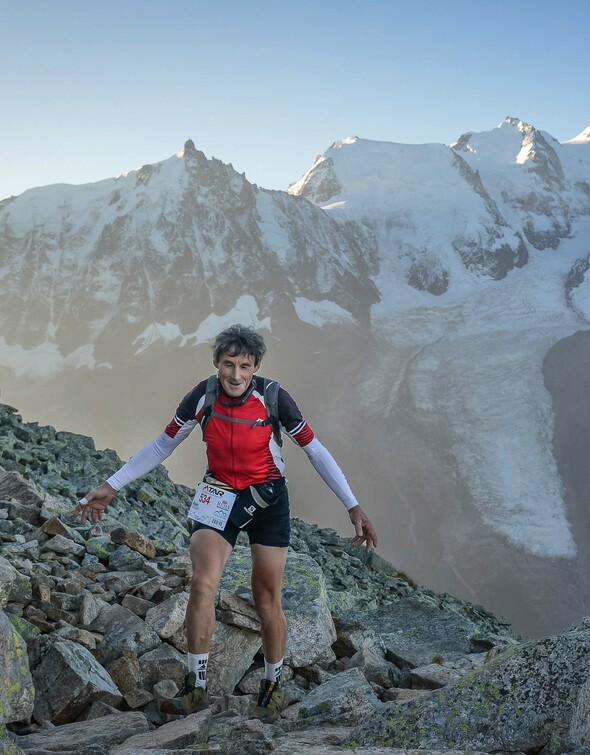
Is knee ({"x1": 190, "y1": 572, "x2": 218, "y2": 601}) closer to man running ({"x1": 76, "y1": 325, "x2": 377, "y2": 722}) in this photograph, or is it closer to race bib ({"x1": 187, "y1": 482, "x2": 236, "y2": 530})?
man running ({"x1": 76, "y1": 325, "x2": 377, "y2": 722})

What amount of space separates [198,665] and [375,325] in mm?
143441

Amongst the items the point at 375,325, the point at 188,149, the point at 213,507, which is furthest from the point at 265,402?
the point at 188,149

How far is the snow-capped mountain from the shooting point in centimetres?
9662

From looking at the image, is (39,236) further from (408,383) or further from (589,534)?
(589,534)

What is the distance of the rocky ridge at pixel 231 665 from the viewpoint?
3.91 metres

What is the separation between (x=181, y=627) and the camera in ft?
23.2

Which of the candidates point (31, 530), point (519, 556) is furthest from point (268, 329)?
point (31, 530)

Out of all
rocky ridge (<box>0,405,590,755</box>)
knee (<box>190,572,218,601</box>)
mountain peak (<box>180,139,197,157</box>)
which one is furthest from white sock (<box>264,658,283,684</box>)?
mountain peak (<box>180,139,197,157</box>)

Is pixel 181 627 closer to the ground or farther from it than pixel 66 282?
closer to the ground

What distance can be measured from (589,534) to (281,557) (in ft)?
316

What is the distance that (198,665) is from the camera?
5.17 metres

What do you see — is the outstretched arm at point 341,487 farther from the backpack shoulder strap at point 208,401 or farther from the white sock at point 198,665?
the white sock at point 198,665

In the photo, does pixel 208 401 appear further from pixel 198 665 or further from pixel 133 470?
pixel 198 665

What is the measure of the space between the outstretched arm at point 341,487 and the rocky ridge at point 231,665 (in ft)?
4.13
